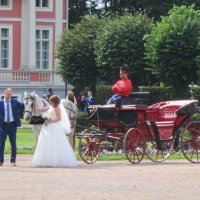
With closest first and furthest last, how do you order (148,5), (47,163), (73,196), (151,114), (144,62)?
1. (73,196)
2. (47,163)
3. (151,114)
4. (144,62)
5. (148,5)

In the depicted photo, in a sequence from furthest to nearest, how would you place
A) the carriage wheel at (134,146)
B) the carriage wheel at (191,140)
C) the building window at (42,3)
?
the building window at (42,3)
the carriage wheel at (191,140)
the carriage wheel at (134,146)

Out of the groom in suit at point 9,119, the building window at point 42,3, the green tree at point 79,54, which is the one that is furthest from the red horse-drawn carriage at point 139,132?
the building window at point 42,3

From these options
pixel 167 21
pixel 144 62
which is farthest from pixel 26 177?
pixel 144 62

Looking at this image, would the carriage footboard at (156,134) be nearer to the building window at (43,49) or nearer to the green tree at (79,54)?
the green tree at (79,54)

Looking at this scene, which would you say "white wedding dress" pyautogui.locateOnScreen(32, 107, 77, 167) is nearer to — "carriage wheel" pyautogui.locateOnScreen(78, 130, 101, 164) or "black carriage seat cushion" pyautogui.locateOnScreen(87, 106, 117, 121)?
"carriage wheel" pyautogui.locateOnScreen(78, 130, 101, 164)

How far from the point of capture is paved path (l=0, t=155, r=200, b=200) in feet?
60.1

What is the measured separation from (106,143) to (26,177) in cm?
532

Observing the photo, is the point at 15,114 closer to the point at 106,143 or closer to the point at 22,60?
the point at 106,143

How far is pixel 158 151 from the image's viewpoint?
27234 millimetres

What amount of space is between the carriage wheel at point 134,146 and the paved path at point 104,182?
0.89 feet

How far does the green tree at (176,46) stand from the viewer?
4938 centimetres

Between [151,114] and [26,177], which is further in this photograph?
[151,114]

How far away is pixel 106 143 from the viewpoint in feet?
88.9

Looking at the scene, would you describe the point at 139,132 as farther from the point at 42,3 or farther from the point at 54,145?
the point at 42,3
